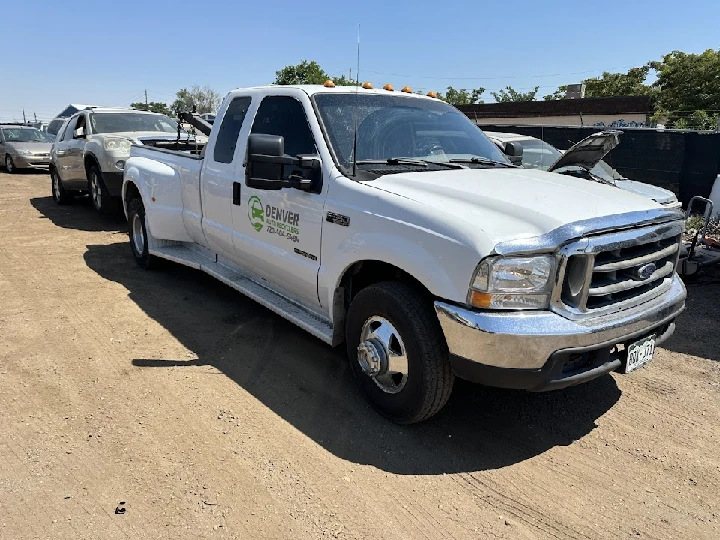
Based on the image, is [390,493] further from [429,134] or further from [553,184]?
[429,134]

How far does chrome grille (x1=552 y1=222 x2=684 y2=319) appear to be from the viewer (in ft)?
9.57

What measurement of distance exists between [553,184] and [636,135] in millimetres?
10079

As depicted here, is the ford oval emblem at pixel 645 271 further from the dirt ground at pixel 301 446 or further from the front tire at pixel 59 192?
the front tire at pixel 59 192

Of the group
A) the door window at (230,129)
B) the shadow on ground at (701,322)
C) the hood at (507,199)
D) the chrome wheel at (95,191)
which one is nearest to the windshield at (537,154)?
the shadow on ground at (701,322)

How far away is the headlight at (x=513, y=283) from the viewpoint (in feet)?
9.31

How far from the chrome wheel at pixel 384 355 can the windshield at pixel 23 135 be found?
19.4 m

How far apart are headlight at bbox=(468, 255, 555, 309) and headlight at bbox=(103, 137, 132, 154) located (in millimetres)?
7881

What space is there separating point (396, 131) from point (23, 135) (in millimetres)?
19217

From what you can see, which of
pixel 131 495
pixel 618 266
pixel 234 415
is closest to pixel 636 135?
pixel 618 266

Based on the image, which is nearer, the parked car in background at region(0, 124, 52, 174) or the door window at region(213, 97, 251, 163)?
the door window at region(213, 97, 251, 163)

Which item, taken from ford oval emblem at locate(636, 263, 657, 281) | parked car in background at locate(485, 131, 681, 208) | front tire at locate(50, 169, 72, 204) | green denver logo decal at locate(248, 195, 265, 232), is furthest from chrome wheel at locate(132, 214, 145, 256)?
front tire at locate(50, 169, 72, 204)

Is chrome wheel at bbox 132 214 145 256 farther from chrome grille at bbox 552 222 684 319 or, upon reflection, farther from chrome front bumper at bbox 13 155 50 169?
chrome front bumper at bbox 13 155 50 169

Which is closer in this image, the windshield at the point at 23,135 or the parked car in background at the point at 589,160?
the parked car in background at the point at 589,160

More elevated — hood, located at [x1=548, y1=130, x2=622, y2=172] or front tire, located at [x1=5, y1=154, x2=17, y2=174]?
hood, located at [x1=548, y1=130, x2=622, y2=172]
